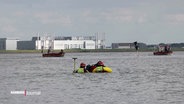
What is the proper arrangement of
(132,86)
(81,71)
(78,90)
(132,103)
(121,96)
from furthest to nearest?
(81,71) < (132,86) < (78,90) < (121,96) < (132,103)

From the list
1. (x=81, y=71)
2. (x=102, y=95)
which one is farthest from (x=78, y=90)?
(x=81, y=71)

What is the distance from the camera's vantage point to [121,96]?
51656 mm

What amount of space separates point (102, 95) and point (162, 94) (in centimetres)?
607

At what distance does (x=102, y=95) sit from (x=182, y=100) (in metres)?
8.44

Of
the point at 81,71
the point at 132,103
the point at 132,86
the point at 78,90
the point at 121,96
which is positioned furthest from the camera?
the point at 81,71

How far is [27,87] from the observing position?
63562 mm

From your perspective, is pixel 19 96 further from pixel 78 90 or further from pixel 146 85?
pixel 146 85

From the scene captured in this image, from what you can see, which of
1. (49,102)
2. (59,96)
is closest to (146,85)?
(59,96)

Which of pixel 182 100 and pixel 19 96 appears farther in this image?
pixel 19 96

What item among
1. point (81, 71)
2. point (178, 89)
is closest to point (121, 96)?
point (178, 89)

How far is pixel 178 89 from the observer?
5897 centimetres

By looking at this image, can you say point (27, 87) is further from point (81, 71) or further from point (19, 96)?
point (81, 71)

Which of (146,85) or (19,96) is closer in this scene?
(19,96)

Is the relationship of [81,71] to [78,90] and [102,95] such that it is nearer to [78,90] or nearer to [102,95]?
[78,90]
